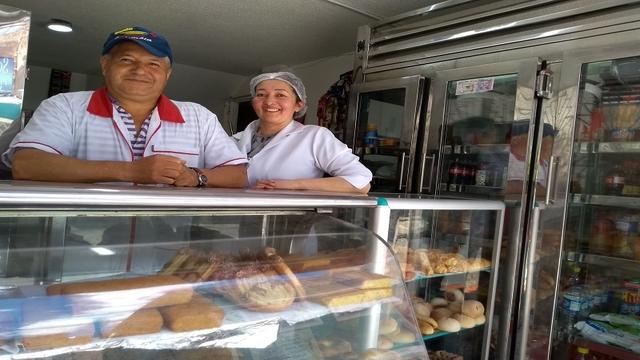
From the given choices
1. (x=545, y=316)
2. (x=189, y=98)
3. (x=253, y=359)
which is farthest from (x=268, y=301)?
(x=189, y=98)

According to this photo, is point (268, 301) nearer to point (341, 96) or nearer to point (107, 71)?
point (107, 71)

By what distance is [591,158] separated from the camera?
236 cm

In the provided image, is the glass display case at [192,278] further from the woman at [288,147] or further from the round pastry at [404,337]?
the woman at [288,147]

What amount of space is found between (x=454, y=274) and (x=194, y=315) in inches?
60.0

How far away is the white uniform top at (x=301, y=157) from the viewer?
2.16 meters

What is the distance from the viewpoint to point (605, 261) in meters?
2.26

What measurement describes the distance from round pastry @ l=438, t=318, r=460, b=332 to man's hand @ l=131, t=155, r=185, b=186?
1.43 meters

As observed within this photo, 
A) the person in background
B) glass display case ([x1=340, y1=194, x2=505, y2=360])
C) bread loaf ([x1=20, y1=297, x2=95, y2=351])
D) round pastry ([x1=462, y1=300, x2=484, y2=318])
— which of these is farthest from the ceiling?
bread loaf ([x1=20, y1=297, x2=95, y2=351])

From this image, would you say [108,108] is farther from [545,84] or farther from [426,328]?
[545,84]

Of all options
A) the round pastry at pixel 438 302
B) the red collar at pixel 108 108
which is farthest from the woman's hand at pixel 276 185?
the round pastry at pixel 438 302

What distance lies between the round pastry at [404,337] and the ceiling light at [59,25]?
413 centimetres

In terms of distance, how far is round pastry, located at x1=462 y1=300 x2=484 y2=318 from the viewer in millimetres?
2299

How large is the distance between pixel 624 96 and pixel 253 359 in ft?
6.88

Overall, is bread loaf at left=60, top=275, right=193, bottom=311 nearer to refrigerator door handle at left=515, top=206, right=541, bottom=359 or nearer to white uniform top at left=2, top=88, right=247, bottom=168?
white uniform top at left=2, top=88, right=247, bottom=168
